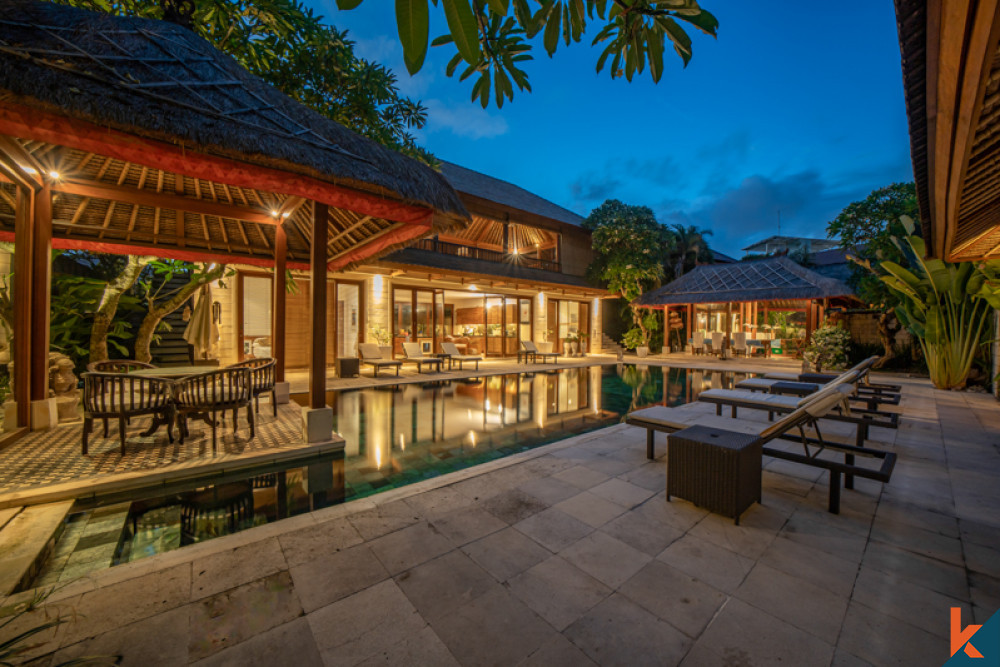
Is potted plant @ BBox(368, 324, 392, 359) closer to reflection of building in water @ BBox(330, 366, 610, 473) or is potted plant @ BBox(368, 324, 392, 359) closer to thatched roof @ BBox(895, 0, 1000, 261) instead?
reflection of building in water @ BBox(330, 366, 610, 473)

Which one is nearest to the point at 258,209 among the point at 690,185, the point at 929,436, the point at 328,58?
the point at 328,58

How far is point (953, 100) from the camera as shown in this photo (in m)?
1.97

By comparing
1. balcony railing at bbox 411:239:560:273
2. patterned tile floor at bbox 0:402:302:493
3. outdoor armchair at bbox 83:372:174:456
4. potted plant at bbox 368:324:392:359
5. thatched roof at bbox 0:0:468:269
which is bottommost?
patterned tile floor at bbox 0:402:302:493

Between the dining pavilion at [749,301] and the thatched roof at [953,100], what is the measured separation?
12.9m

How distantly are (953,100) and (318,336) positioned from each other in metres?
5.33

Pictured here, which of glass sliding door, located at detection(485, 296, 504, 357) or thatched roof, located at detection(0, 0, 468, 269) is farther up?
thatched roof, located at detection(0, 0, 468, 269)

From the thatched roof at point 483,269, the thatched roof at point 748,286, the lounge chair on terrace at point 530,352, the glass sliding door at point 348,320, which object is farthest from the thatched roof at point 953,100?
the thatched roof at point 748,286

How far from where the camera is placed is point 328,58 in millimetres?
6531

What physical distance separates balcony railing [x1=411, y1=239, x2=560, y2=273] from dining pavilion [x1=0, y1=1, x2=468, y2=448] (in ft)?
26.7

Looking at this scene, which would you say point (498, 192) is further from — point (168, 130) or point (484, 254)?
point (168, 130)

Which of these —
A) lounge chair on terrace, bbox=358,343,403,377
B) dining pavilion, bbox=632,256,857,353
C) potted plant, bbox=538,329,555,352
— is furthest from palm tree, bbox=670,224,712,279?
A: lounge chair on terrace, bbox=358,343,403,377

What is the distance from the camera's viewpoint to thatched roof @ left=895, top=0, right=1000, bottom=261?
1500mm

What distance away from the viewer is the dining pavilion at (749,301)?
50.6 feet
